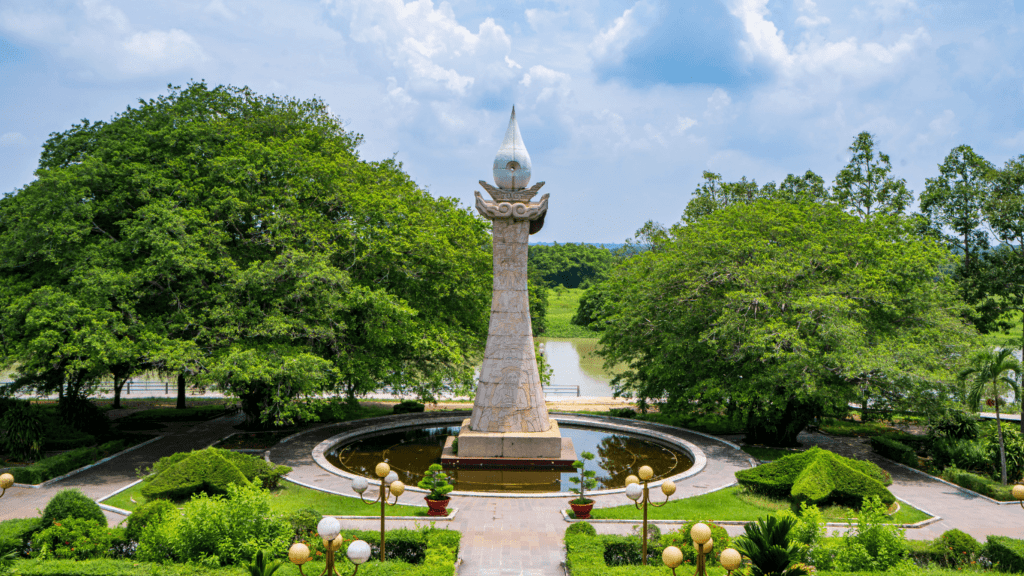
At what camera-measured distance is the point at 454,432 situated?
2344cm

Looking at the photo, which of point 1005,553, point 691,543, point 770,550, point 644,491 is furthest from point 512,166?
point 1005,553

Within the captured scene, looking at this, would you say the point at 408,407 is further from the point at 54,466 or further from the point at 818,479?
the point at 818,479

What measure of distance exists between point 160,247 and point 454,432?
442 inches

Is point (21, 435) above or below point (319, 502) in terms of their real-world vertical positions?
above

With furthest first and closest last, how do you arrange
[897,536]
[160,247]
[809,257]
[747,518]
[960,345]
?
[809,257] < [960,345] < [160,247] < [747,518] < [897,536]

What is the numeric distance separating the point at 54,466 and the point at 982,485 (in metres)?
24.1

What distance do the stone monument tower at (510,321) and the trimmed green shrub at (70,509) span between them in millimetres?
9371

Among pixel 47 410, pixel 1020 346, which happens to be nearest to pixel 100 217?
pixel 47 410

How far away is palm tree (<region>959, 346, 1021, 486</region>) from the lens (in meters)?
17.9

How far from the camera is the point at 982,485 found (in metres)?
Result: 17.0

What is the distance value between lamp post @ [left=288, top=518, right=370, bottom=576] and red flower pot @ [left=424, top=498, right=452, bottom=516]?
4844 millimetres

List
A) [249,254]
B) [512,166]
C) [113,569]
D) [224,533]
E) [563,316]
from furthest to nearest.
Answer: [563,316]
[249,254]
[512,166]
[224,533]
[113,569]

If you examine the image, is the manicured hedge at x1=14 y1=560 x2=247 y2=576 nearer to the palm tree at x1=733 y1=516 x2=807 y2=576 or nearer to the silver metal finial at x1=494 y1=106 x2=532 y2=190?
the palm tree at x1=733 y1=516 x2=807 y2=576

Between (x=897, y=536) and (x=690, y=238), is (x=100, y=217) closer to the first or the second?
(x=690, y=238)
